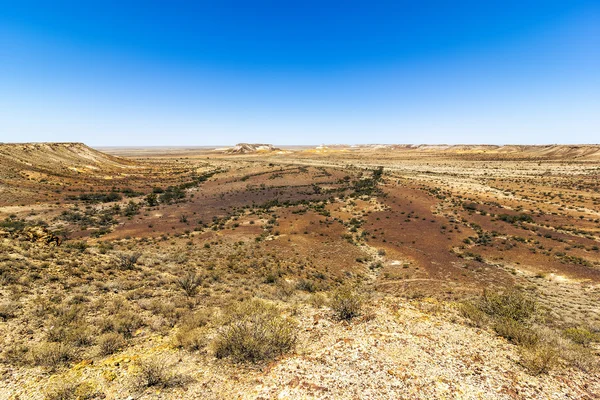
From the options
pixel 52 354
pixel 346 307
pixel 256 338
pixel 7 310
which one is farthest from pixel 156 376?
pixel 7 310

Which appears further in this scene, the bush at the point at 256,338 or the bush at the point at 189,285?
the bush at the point at 189,285

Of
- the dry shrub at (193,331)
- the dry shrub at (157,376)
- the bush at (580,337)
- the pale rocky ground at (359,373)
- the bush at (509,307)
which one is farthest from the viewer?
the bush at (509,307)

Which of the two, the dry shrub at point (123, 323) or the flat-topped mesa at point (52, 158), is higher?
the flat-topped mesa at point (52, 158)

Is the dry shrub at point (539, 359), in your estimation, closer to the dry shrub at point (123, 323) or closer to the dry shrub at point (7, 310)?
the dry shrub at point (123, 323)

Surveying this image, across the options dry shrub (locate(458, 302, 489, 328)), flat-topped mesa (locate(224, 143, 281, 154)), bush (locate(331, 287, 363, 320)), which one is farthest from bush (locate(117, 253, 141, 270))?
flat-topped mesa (locate(224, 143, 281, 154))

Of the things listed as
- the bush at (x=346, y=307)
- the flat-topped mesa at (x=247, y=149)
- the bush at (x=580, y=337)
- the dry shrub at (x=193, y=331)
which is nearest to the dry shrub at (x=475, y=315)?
the bush at (x=580, y=337)

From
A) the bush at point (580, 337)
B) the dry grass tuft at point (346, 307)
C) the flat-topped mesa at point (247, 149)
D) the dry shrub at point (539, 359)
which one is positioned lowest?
the bush at point (580, 337)
